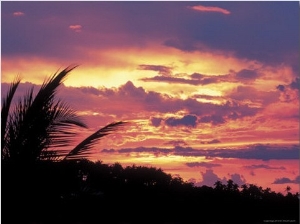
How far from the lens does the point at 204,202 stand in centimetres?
1855

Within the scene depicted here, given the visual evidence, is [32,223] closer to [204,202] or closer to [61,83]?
[61,83]

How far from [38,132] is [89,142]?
76cm

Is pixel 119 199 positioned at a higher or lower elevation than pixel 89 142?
lower

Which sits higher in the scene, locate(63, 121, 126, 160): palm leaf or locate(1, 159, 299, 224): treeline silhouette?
locate(63, 121, 126, 160): palm leaf

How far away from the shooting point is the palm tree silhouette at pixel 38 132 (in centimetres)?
910

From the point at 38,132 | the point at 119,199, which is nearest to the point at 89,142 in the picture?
the point at 38,132

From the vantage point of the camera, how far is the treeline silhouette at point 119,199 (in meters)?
9.13

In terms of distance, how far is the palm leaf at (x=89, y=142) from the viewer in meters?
9.23

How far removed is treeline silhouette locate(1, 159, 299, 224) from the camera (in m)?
9.13

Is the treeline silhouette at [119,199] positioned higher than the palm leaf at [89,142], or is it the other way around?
the palm leaf at [89,142]

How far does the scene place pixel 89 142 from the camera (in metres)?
9.29

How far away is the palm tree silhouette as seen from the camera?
9102mm

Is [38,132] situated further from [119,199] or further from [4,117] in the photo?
[119,199]

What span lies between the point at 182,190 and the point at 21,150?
13.8m
